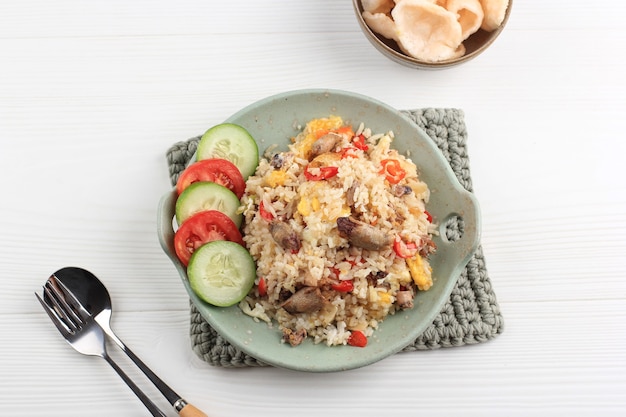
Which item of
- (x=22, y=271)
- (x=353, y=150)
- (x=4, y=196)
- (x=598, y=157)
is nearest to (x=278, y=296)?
(x=353, y=150)

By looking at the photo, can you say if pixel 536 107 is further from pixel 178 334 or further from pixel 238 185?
pixel 178 334

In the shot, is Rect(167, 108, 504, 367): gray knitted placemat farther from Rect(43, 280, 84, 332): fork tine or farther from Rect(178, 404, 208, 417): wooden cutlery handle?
Rect(43, 280, 84, 332): fork tine

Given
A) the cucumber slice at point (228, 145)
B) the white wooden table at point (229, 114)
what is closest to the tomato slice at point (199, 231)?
the cucumber slice at point (228, 145)

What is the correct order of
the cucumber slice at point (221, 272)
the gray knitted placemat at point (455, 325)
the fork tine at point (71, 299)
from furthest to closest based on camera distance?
the fork tine at point (71, 299)
the gray knitted placemat at point (455, 325)
the cucumber slice at point (221, 272)

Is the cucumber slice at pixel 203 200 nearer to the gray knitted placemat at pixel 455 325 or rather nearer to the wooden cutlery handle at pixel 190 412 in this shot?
the gray knitted placemat at pixel 455 325

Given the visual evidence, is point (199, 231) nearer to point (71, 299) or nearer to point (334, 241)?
point (334, 241)

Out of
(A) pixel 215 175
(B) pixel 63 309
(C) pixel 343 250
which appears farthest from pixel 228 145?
(B) pixel 63 309
